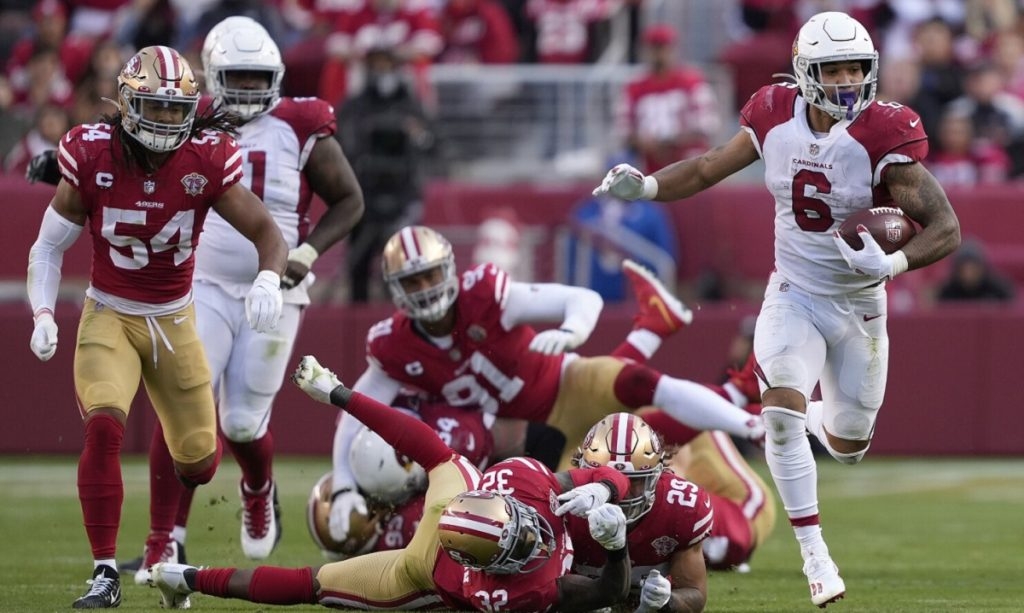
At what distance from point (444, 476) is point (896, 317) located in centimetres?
708

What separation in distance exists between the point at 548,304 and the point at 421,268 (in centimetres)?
68

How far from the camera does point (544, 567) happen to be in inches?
225

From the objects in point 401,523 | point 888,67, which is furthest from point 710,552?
point 888,67

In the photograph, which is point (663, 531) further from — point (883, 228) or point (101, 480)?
point (101, 480)

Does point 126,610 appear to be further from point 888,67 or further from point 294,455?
point 888,67

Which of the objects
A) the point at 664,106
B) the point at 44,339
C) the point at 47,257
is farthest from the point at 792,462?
the point at 664,106

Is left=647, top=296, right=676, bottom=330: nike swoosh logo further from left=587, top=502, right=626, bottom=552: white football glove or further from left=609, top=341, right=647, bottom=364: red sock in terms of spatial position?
left=587, top=502, right=626, bottom=552: white football glove

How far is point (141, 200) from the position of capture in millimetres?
6352

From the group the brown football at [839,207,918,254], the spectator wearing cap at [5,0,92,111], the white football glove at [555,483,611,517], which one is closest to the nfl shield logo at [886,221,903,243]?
the brown football at [839,207,918,254]

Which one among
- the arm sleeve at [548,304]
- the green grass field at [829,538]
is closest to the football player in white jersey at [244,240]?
the green grass field at [829,538]

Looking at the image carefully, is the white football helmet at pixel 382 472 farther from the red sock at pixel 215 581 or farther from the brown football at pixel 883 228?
the brown football at pixel 883 228

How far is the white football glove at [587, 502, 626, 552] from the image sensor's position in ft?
17.7

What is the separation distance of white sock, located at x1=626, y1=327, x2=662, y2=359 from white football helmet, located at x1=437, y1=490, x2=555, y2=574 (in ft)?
10.0

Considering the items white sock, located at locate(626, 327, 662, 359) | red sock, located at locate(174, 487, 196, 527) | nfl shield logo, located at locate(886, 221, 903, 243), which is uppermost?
nfl shield logo, located at locate(886, 221, 903, 243)
